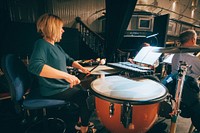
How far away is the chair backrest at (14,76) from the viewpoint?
1.57m

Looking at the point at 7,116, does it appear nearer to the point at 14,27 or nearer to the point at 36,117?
the point at 36,117

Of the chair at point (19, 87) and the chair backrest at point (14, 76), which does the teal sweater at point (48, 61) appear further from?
the chair backrest at point (14, 76)

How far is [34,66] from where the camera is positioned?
1457mm

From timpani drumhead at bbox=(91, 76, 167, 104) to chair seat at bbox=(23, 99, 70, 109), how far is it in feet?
1.56

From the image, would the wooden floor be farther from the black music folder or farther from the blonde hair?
the blonde hair

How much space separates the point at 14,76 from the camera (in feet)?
5.36

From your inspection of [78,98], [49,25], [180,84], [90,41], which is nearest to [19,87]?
[78,98]

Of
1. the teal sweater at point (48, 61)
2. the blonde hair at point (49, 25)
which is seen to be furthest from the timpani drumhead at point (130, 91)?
the blonde hair at point (49, 25)

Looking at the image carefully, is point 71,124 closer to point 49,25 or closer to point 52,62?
point 52,62

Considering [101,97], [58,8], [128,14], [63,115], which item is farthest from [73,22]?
[101,97]

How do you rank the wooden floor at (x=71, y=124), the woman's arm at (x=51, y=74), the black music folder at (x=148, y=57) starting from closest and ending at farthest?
the woman's arm at (x=51, y=74)
the black music folder at (x=148, y=57)
the wooden floor at (x=71, y=124)

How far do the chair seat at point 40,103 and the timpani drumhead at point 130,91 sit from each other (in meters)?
0.47

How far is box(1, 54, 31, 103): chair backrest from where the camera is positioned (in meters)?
1.57

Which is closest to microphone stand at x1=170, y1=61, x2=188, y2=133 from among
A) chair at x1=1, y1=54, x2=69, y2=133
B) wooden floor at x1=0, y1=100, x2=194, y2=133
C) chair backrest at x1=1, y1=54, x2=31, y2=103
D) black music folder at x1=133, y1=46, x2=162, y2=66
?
black music folder at x1=133, y1=46, x2=162, y2=66
